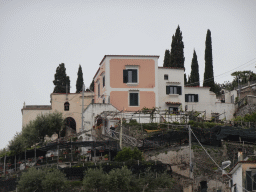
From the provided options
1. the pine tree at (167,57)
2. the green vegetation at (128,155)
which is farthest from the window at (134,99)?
the green vegetation at (128,155)

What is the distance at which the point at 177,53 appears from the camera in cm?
6391

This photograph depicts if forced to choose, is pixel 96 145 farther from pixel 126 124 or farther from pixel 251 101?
pixel 251 101

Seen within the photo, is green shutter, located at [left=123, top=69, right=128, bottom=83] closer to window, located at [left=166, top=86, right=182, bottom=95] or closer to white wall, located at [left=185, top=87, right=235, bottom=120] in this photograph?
window, located at [left=166, top=86, right=182, bottom=95]

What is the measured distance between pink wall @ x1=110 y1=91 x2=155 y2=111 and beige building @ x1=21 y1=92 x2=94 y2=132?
11.7 meters

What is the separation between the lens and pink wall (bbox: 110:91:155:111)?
54.5m

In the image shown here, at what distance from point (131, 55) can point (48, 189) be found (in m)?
27.9

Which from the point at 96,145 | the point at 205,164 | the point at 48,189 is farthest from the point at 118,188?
the point at 205,164

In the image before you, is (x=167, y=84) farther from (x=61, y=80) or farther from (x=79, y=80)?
(x=79, y=80)

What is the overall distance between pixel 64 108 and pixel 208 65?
23625 mm

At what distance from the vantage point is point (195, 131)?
4031cm

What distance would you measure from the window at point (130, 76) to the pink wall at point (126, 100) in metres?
1.63

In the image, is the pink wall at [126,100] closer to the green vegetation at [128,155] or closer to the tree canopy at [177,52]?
the tree canopy at [177,52]

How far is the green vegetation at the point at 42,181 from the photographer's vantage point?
30.6m

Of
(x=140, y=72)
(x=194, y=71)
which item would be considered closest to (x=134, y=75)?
(x=140, y=72)
